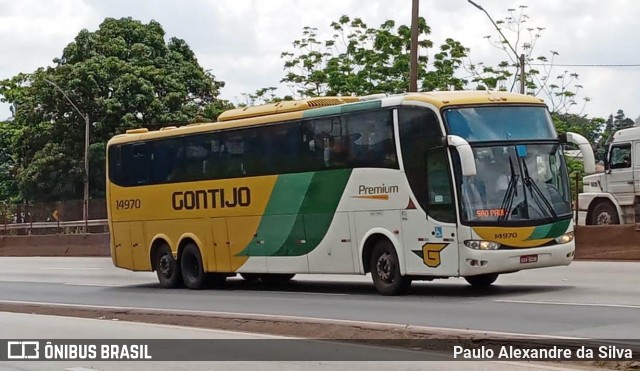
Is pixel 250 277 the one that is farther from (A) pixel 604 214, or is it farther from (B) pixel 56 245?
(B) pixel 56 245

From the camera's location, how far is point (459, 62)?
48000 millimetres

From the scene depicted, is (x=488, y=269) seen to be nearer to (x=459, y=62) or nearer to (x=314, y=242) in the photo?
(x=314, y=242)

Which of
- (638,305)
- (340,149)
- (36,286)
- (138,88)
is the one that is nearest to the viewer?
(638,305)

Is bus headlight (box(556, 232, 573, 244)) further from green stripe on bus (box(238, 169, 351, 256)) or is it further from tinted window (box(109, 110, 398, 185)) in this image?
green stripe on bus (box(238, 169, 351, 256))

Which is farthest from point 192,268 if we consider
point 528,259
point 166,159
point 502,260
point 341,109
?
point 528,259

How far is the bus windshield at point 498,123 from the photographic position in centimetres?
1733

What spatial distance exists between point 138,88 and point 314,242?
35608mm

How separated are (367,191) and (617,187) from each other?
13629 mm

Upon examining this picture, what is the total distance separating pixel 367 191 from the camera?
18656 millimetres

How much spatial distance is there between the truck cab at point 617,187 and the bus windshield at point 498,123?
11.9 meters

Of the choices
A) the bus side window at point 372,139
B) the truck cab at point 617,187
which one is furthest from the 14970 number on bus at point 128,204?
the truck cab at point 617,187

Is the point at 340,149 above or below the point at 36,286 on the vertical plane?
above

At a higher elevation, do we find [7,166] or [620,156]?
[7,166]

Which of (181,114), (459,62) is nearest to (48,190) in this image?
(181,114)
